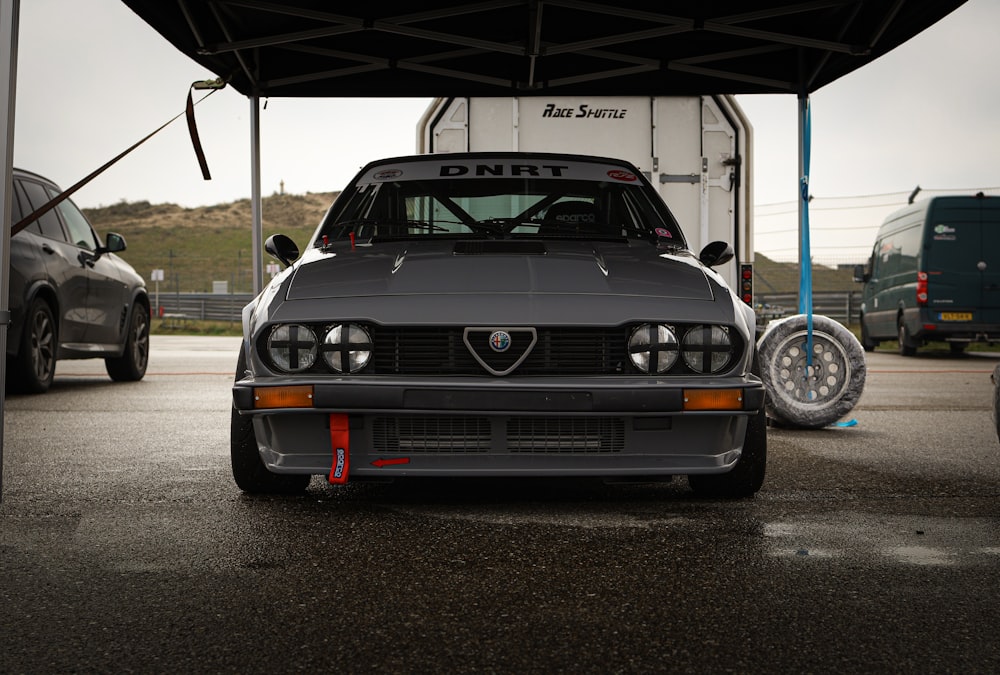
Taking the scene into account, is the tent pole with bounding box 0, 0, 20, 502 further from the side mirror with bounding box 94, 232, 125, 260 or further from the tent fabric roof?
the side mirror with bounding box 94, 232, 125, 260

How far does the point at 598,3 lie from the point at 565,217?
6.54ft

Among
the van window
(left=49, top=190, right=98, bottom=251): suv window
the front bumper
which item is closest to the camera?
the front bumper

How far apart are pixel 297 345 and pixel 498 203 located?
5.56 feet

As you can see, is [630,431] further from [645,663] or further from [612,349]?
[645,663]

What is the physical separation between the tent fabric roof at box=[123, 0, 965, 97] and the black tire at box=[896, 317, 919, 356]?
11.1 metres

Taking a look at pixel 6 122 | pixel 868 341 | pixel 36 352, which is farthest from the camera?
pixel 868 341

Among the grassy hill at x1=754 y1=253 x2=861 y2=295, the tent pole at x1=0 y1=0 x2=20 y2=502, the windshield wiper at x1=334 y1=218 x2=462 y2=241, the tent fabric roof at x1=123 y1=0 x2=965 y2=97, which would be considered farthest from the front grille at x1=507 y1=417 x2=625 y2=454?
the grassy hill at x1=754 y1=253 x2=861 y2=295

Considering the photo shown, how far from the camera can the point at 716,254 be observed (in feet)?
16.5

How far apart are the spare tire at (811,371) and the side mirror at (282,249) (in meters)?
2.98

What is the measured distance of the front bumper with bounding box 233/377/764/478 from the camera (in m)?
3.78

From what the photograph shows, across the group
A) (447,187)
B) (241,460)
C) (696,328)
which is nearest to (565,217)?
(447,187)

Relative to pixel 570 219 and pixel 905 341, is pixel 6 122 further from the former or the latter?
pixel 905 341

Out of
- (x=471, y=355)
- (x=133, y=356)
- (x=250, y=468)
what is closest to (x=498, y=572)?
(x=471, y=355)

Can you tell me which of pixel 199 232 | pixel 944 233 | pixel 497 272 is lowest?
pixel 497 272
